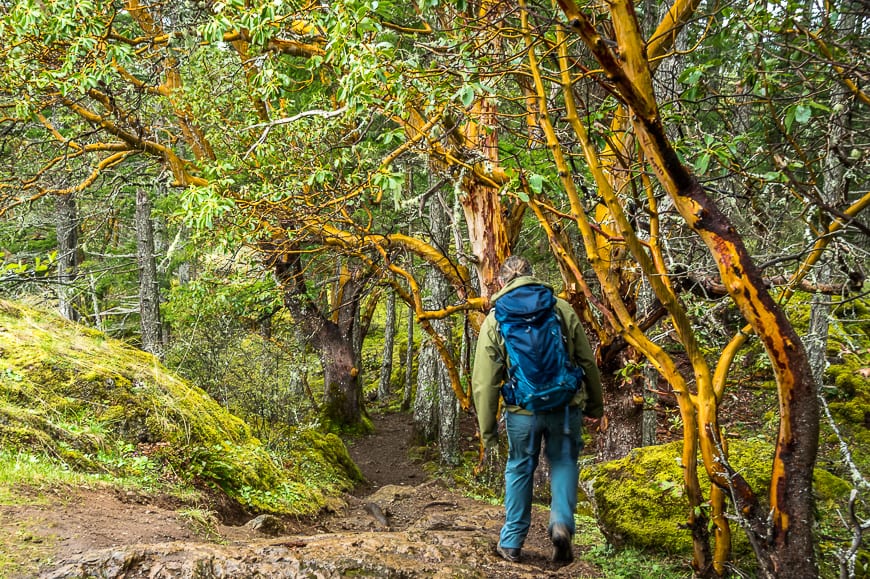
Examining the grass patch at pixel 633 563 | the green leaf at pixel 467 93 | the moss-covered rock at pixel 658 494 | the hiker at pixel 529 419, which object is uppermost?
the green leaf at pixel 467 93

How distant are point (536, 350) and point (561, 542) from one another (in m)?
1.49

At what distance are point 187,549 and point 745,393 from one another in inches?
502

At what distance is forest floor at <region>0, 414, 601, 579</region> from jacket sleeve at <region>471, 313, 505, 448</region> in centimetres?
103

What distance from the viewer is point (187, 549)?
2.91 meters

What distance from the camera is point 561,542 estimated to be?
4059 millimetres

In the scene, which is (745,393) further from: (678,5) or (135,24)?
(135,24)

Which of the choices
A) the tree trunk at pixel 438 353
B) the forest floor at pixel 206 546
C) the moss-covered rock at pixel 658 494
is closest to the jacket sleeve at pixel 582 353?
the moss-covered rock at pixel 658 494

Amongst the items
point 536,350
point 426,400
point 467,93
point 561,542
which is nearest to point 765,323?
point 536,350

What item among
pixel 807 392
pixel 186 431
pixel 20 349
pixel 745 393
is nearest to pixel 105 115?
pixel 20 349

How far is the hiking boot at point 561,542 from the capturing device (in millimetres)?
4047

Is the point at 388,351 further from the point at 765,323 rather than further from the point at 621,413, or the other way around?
the point at 765,323

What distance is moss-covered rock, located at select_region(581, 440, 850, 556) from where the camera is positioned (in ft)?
13.3

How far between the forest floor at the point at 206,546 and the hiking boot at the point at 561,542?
0.09m

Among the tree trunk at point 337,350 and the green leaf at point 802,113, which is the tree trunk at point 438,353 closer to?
the tree trunk at point 337,350
